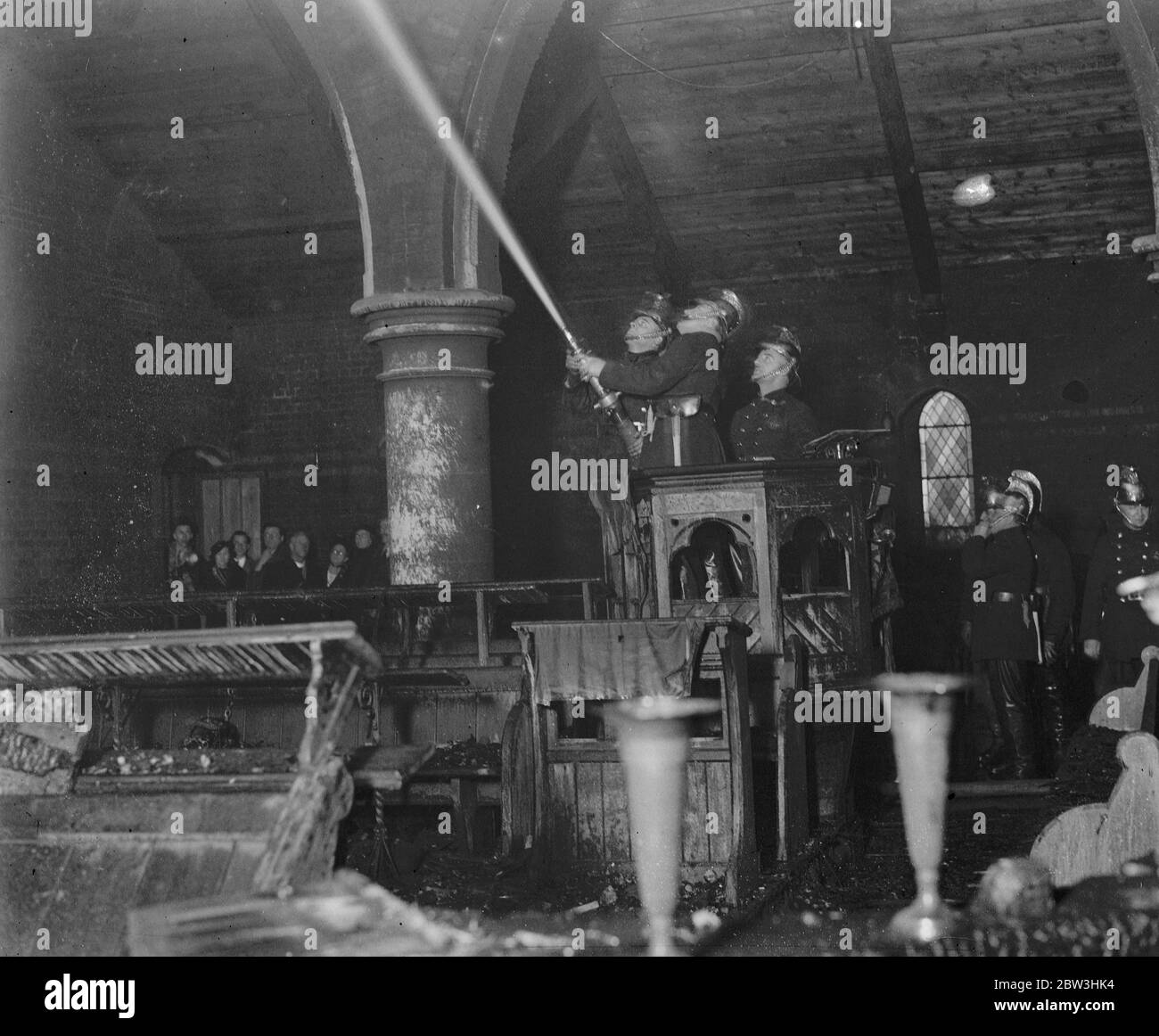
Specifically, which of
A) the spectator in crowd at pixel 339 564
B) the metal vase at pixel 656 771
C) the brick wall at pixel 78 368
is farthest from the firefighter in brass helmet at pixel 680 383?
the brick wall at pixel 78 368

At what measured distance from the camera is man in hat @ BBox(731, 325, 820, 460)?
9.01m

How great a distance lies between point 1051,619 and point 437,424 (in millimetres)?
3995

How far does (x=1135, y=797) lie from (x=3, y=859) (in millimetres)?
3507

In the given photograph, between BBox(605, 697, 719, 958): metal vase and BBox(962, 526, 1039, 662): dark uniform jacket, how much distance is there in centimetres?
272

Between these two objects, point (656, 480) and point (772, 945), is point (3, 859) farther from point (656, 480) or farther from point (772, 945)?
point (656, 480)

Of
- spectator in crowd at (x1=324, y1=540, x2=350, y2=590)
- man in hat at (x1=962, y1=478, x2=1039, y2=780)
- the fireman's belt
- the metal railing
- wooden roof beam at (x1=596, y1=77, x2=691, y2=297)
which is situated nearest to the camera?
the metal railing

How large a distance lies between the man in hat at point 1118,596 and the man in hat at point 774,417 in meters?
1.78

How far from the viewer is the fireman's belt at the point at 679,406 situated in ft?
28.6

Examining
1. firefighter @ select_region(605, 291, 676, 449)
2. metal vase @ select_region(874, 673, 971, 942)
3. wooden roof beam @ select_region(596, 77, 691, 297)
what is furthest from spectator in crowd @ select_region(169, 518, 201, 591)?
metal vase @ select_region(874, 673, 971, 942)

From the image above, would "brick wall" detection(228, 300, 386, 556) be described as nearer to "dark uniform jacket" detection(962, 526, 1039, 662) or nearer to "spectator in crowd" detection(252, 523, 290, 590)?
"spectator in crowd" detection(252, 523, 290, 590)

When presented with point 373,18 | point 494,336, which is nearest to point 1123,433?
point 494,336

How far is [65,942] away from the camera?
177 inches

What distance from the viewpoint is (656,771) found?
7.07 metres

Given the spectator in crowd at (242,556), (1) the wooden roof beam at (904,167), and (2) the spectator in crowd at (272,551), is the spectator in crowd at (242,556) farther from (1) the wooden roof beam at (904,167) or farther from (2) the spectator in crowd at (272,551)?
(1) the wooden roof beam at (904,167)
